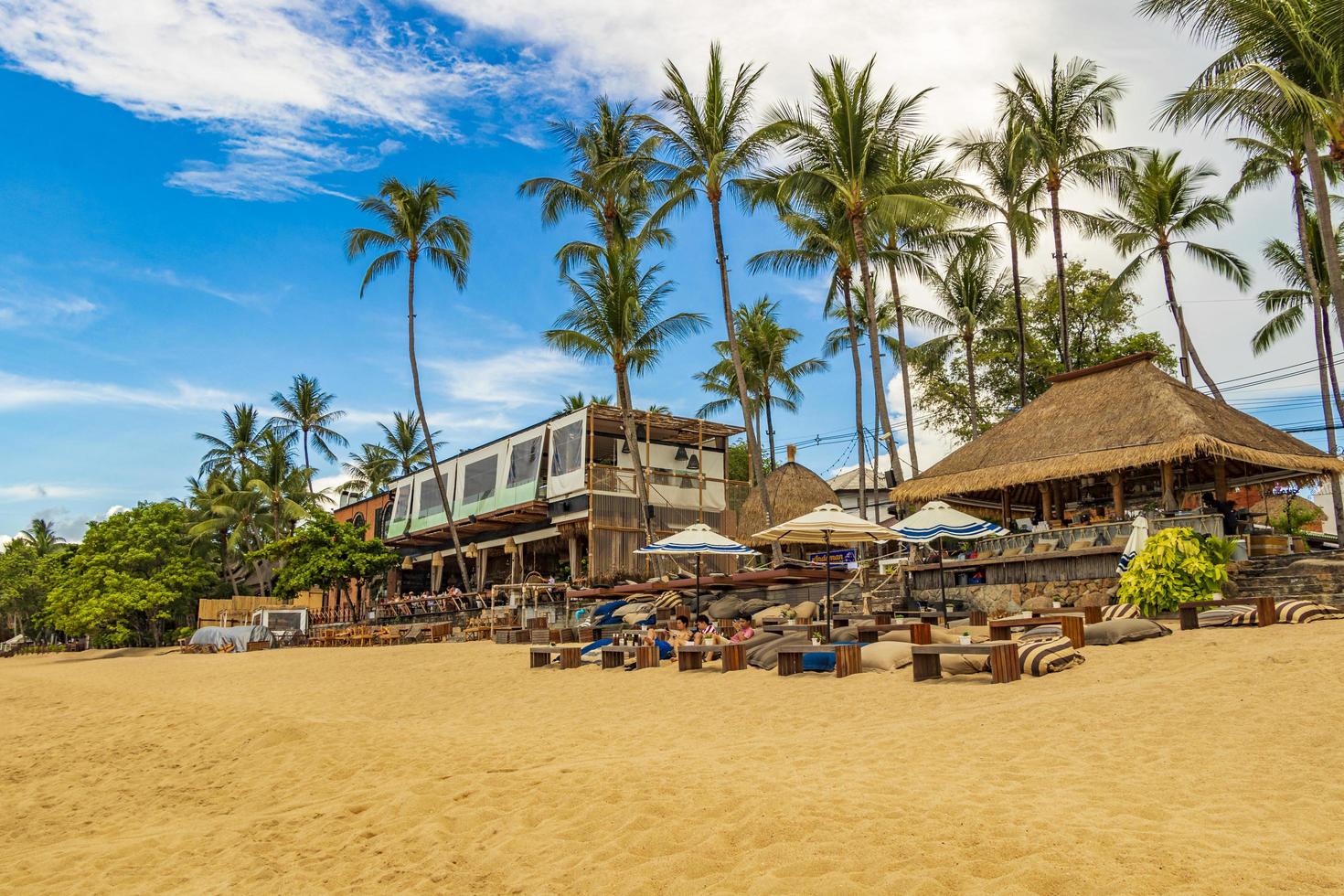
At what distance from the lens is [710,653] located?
1231 centimetres

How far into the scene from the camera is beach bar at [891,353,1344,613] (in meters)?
15.4

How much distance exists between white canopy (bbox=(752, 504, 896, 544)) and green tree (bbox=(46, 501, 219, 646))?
2604 cm

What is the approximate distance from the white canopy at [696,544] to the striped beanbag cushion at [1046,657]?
6117 millimetres

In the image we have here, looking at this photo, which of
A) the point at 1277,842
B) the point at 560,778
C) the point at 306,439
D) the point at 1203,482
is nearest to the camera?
the point at 1277,842

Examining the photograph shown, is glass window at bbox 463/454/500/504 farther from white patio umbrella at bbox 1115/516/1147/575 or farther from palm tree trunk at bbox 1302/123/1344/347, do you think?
palm tree trunk at bbox 1302/123/1344/347

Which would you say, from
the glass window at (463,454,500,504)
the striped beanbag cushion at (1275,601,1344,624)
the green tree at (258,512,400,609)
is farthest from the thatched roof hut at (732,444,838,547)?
the striped beanbag cushion at (1275,601,1344,624)

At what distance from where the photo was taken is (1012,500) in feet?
73.2

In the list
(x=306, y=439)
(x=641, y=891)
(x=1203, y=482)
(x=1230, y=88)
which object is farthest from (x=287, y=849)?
(x=306, y=439)

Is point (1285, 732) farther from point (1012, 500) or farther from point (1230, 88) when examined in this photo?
point (1012, 500)

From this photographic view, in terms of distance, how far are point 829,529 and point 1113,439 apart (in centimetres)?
759

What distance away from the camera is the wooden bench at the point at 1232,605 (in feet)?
35.4

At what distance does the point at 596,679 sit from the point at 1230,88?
519 inches

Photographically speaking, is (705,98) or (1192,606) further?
(705,98)

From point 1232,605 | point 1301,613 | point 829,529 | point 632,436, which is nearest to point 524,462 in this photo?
point 632,436
